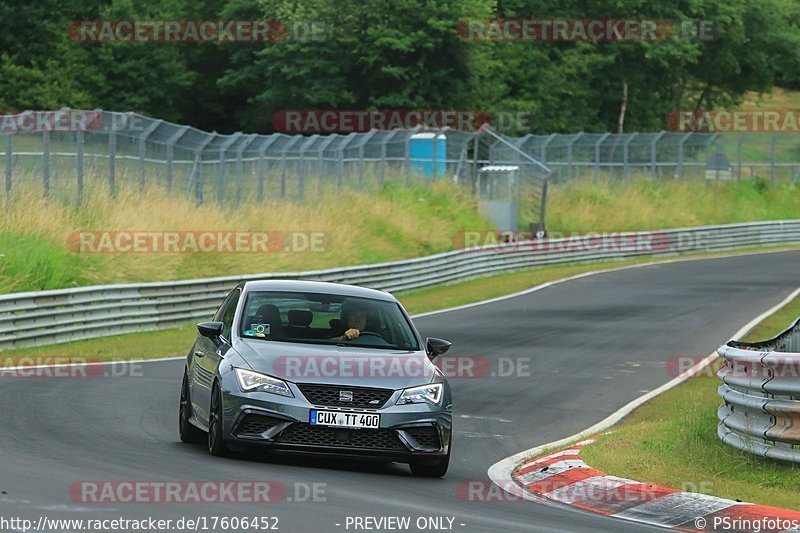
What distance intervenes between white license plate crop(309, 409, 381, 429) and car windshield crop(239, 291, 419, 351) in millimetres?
993

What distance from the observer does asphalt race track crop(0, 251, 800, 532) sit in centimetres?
877

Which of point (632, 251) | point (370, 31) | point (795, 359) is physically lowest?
point (632, 251)

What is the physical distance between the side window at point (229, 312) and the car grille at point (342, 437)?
132cm

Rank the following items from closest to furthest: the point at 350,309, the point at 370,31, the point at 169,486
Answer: the point at 169,486 < the point at 350,309 < the point at 370,31

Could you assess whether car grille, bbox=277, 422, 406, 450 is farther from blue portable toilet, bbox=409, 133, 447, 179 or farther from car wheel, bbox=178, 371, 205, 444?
blue portable toilet, bbox=409, 133, 447, 179

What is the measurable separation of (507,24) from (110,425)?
203 ft

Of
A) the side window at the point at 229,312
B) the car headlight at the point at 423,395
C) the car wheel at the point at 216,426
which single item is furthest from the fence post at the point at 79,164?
the car headlight at the point at 423,395

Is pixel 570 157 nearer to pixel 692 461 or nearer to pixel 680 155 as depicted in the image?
pixel 680 155

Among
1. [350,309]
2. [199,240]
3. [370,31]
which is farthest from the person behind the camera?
[370,31]

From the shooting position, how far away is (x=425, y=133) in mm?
44250

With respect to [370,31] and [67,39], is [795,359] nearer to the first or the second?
[370,31]

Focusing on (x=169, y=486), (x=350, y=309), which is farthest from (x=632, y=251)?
(x=169, y=486)

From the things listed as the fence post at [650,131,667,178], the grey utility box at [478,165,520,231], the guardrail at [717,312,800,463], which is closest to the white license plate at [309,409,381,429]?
the guardrail at [717,312,800,463]

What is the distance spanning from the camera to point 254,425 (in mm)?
10797
